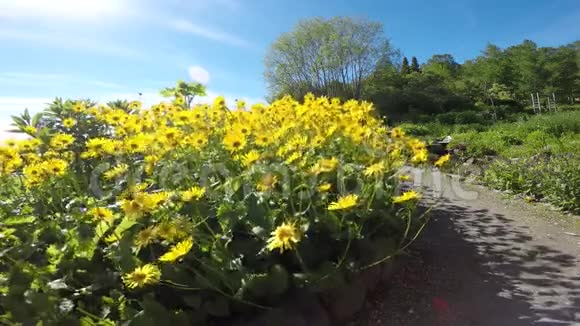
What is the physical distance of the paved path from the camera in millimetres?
2104

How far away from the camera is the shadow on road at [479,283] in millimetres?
2096

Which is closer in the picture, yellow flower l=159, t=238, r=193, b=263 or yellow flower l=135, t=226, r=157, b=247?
yellow flower l=159, t=238, r=193, b=263

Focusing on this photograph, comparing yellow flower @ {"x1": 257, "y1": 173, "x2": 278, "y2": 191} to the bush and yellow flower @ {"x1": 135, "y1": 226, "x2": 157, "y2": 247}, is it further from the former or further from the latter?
the bush

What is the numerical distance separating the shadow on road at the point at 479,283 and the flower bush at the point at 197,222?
386mm

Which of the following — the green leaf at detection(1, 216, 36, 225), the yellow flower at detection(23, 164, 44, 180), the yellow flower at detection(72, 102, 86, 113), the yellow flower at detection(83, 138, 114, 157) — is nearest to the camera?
the green leaf at detection(1, 216, 36, 225)

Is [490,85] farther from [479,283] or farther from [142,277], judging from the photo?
[142,277]

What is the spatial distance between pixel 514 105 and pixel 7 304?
115 feet

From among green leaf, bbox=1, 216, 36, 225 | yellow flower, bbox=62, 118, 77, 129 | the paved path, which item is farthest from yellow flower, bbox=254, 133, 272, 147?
yellow flower, bbox=62, 118, 77, 129

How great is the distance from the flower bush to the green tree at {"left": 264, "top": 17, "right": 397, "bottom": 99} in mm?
25970

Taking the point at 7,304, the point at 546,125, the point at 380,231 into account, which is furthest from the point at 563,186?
the point at 546,125

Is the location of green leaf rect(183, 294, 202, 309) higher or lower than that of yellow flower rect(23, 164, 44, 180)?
lower

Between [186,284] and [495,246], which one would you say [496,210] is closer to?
[495,246]

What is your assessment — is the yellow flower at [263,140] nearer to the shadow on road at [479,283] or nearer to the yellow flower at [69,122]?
the shadow on road at [479,283]

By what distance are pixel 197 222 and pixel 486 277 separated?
182 centimetres
